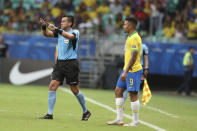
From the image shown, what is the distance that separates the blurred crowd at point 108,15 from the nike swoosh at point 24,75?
2514 mm

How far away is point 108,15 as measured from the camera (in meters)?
25.6

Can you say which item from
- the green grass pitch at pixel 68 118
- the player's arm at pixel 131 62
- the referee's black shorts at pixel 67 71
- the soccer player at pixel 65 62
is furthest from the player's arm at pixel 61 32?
the green grass pitch at pixel 68 118

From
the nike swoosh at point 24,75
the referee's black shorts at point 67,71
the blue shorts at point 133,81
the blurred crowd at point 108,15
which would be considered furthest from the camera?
the blurred crowd at point 108,15

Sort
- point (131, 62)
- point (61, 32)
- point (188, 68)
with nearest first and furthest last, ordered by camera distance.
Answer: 1. point (131, 62)
2. point (61, 32)
3. point (188, 68)

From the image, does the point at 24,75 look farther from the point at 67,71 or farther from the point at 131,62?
the point at 131,62

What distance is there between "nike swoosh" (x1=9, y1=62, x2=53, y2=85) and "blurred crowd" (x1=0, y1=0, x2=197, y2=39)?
2.51 metres

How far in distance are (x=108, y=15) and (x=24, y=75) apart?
218 inches

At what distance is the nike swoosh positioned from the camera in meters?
23.0

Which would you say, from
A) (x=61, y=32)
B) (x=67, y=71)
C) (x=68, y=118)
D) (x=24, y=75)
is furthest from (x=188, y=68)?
(x=61, y=32)

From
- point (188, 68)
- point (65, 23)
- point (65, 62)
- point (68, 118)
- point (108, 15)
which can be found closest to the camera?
point (65, 23)

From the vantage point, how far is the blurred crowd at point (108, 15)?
A: 2472 cm

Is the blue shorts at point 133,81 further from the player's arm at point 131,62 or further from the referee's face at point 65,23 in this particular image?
the referee's face at point 65,23

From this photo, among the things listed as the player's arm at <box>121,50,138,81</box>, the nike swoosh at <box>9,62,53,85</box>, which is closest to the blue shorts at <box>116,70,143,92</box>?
the player's arm at <box>121,50,138,81</box>

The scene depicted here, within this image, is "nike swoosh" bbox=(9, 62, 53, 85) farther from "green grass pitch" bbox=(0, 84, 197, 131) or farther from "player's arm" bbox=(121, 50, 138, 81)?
"player's arm" bbox=(121, 50, 138, 81)
